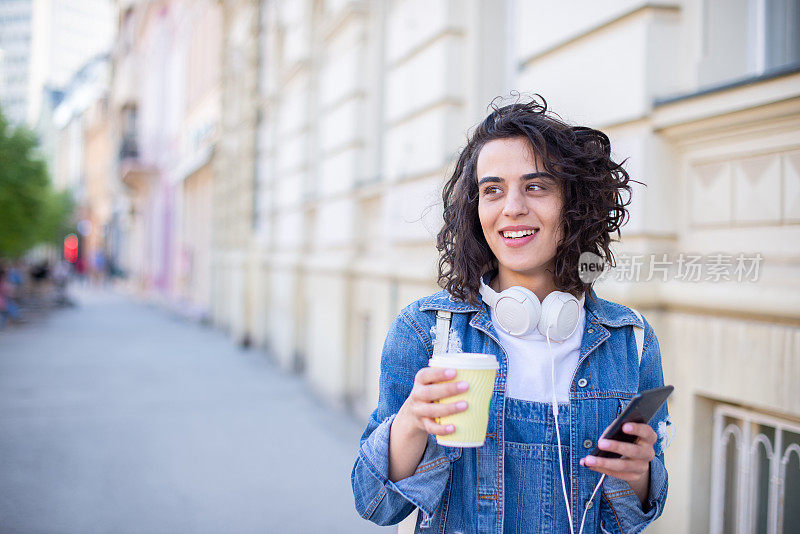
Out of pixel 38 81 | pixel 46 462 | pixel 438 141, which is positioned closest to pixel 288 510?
pixel 46 462

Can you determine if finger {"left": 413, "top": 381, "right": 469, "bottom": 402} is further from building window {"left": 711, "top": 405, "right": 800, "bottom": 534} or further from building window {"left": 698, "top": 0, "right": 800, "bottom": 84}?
building window {"left": 698, "top": 0, "right": 800, "bottom": 84}

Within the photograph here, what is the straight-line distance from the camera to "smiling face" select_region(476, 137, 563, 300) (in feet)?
5.25

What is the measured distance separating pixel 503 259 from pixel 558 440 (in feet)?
1.45

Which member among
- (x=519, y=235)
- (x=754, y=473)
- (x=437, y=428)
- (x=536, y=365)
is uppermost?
(x=519, y=235)

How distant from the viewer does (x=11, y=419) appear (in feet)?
23.0

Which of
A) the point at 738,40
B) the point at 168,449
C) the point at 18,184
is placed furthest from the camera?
the point at 18,184

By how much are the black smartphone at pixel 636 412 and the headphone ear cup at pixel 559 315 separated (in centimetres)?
23

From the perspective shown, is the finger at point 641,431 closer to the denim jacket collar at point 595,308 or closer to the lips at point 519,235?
the denim jacket collar at point 595,308

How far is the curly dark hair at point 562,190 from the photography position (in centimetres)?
161

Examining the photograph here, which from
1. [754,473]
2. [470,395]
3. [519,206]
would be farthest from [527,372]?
[754,473]

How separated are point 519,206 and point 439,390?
51 cm

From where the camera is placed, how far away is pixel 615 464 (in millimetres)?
1376

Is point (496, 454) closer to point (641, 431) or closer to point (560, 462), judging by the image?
point (560, 462)

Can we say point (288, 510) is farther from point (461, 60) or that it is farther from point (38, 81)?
point (38, 81)
